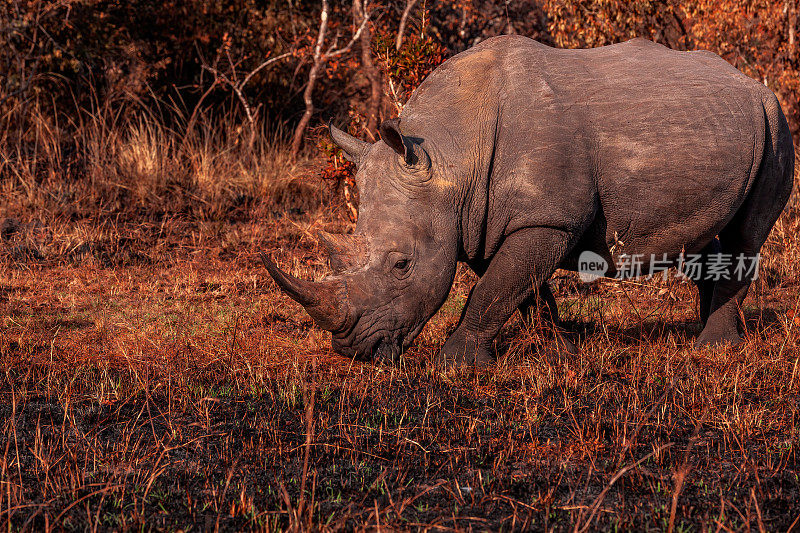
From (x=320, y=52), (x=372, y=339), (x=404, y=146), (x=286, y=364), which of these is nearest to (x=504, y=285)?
(x=372, y=339)

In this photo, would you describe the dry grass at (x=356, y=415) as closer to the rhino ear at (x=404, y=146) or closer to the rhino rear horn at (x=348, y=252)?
the rhino rear horn at (x=348, y=252)

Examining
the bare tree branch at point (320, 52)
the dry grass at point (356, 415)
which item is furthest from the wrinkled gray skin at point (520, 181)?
the bare tree branch at point (320, 52)

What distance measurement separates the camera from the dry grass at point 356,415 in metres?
3.35

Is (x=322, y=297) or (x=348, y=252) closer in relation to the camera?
(x=322, y=297)

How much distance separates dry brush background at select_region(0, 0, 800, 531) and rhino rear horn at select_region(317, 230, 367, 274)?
1.96ft

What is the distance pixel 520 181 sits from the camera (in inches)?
196

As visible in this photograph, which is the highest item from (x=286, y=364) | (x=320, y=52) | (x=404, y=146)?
(x=404, y=146)

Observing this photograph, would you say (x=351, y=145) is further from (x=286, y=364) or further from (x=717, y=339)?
(x=717, y=339)

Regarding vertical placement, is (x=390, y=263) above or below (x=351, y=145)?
below

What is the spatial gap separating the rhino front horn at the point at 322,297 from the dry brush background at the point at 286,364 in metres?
0.36

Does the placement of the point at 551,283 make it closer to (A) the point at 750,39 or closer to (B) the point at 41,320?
(B) the point at 41,320

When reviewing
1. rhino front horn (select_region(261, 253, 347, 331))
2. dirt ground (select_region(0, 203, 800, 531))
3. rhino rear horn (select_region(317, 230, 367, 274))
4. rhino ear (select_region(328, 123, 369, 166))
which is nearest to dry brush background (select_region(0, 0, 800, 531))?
dirt ground (select_region(0, 203, 800, 531))

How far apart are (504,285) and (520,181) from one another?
569mm

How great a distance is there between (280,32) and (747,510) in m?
10.5
